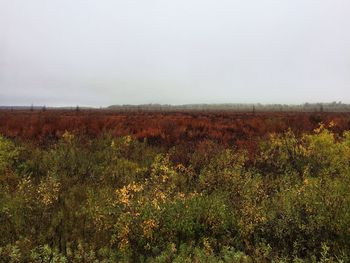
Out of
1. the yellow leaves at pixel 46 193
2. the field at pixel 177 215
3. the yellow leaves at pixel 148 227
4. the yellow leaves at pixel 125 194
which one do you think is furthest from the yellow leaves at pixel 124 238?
the yellow leaves at pixel 46 193

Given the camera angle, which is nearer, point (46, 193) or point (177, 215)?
point (177, 215)

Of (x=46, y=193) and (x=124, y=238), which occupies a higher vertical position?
(x=46, y=193)

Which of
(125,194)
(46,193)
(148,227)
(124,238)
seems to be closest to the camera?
(124,238)

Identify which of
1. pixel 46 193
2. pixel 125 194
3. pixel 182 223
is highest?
pixel 125 194

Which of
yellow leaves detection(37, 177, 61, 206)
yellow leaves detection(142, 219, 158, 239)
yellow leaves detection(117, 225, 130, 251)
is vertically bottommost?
yellow leaves detection(117, 225, 130, 251)

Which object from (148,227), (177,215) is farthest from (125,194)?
(177,215)

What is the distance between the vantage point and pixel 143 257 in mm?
6125

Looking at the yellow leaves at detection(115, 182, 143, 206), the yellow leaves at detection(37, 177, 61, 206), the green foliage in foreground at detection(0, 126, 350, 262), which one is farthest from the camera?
the yellow leaves at detection(37, 177, 61, 206)

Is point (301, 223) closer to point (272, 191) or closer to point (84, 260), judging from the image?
point (272, 191)

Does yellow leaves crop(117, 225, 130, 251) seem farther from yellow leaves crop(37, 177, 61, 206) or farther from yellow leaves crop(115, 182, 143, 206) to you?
yellow leaves crop(37, 177, 61, 206)

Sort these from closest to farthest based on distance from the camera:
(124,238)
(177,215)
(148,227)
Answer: (124,238) < (148,227) < (177,215)

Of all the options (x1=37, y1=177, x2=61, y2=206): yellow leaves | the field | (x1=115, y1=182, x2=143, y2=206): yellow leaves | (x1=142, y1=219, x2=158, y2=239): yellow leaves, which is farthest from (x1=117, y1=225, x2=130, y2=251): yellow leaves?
(x1=37, y1=177, x2=61, y2=206): yellow leaves

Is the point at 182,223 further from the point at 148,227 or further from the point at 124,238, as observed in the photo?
the point at 124,238

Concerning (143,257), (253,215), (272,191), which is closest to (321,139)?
(272,191)
